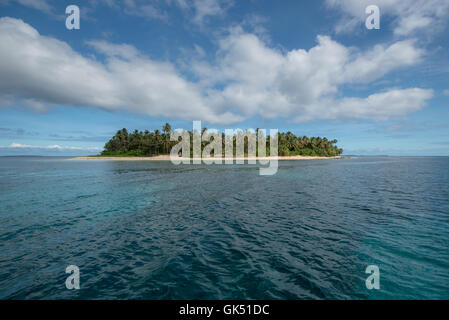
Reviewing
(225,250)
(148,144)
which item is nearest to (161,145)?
(148,144)

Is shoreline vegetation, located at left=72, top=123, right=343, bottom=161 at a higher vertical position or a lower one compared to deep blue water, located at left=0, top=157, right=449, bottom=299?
higher

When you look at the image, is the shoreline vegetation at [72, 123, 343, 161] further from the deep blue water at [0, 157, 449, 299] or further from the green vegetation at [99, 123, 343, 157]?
the deep blue water at [0, 157, 449, 299]

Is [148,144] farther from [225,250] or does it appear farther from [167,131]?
[225,250]

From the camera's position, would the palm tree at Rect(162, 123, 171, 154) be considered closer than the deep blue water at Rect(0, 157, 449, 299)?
No

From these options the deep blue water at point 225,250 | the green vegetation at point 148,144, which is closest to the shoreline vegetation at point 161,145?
the green vegetation at point 148,144

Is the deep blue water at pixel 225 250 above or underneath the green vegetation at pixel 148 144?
underneath

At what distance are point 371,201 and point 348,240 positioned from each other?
1404 centimetres

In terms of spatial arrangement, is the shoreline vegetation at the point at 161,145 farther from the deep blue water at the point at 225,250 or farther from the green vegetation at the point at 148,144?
the deep blue water at the point at 225,250

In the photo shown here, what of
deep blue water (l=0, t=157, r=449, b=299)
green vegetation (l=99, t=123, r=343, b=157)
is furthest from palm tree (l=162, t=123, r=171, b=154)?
deep blue water (l=0, t=157, r=449, b=299)

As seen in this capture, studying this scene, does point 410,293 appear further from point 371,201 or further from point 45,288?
point 371,201
